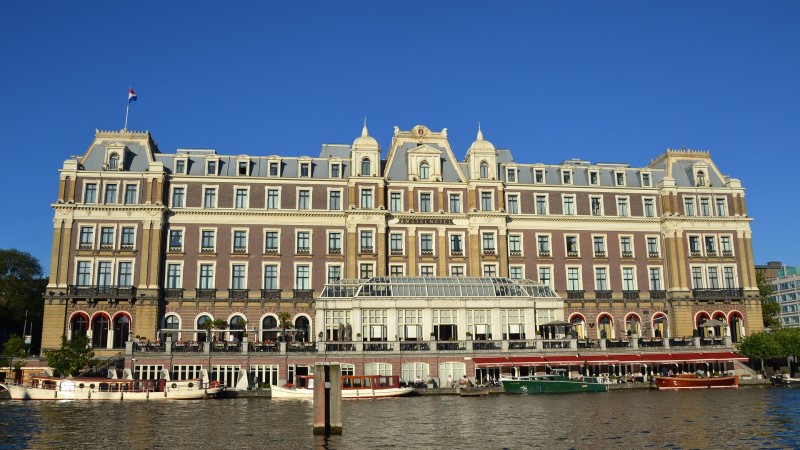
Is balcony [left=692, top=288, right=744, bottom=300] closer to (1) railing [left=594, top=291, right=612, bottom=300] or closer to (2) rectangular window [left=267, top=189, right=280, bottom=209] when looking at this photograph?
(1) railing [left=594, top=291, right=612, bottom=300]

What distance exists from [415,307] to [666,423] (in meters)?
34.1

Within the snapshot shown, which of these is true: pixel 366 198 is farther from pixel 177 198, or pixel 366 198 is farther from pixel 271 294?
pixel 177 198

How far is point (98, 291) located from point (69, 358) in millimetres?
11279

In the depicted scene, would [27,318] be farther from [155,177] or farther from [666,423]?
[666,423]

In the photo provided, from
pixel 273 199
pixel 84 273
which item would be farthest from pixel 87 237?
pixel 273 199

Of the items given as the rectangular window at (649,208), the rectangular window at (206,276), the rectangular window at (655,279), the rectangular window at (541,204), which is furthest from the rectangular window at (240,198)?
the rectangular window at (655,279)

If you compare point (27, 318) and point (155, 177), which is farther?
point (27, 318)

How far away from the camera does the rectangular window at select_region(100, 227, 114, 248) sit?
238ft

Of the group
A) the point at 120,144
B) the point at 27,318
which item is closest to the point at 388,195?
the point at 120,144

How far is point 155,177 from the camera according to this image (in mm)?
73875

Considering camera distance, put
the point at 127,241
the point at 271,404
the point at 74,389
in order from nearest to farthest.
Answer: the point at 271,404
the point at 74,389
the point at 127,241

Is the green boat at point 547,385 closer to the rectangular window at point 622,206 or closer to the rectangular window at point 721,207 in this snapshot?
the rectangular window at point 622,206

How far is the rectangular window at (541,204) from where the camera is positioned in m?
80.6

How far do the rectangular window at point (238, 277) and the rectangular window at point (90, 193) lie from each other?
51.7 feet
